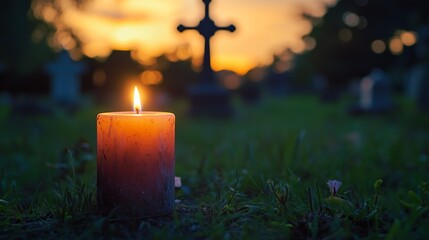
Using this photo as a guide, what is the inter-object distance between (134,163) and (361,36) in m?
13.0

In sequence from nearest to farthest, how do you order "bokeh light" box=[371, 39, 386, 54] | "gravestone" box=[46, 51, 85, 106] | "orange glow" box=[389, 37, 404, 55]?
"orange glow" box=[389, 37, 404, 55] < "bokeh light" box=[371, 39, 386, 54] < "gravestone" box=[46, 51, 85, 106]

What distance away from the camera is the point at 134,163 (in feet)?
6.69

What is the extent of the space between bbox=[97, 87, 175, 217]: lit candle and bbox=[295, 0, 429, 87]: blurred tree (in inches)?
389

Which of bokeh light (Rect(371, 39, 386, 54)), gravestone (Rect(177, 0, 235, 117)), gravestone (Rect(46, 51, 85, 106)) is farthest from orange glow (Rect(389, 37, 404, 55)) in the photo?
gravestone (Rect(46, 51, 85, 106))

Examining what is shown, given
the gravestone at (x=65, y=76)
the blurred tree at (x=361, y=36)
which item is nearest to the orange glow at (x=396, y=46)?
the blurred tree at (x=361, y=36)

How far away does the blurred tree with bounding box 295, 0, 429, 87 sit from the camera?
11172 mm

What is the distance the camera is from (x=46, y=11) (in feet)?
34.2

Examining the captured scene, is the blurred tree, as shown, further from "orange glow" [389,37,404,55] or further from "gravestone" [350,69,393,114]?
"gravestone" [350,69,393,114]

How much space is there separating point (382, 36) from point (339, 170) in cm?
911

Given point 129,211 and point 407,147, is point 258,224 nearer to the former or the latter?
point 129,211

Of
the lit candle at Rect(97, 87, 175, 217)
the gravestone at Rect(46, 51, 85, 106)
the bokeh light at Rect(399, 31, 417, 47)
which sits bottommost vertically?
the lit candle at Rect(97, 87, 175, 217)

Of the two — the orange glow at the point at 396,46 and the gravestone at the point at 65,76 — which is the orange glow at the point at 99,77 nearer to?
the gravestone at the point at 65,76

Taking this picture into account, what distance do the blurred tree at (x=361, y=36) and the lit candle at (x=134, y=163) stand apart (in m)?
9.88

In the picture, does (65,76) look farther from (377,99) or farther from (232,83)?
(232,83)
